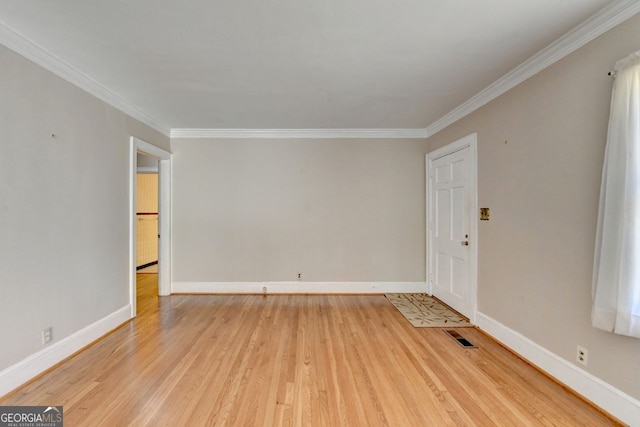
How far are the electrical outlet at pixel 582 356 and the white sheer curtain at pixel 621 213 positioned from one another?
356 millimetres

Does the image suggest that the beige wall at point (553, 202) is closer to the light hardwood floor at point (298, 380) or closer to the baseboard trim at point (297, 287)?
the light hardwood floor at point (298, 380)

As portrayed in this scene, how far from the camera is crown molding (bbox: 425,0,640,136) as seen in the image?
1.75 meters

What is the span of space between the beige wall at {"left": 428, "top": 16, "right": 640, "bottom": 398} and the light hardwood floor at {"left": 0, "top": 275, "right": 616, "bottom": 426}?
39 centimetres

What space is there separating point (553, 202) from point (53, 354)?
428 centimetres

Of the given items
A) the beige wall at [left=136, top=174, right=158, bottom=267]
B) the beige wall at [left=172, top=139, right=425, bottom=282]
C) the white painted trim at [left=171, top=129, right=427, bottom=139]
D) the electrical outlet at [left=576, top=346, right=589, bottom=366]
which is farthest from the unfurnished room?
the beige wall at [left=136, top=174, right=158, bottom=267]

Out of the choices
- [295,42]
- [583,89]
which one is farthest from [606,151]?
[295,42]

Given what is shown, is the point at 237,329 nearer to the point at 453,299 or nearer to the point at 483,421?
the point at 483,421

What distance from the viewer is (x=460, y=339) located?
2.91 meters

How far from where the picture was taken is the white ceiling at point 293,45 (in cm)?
177

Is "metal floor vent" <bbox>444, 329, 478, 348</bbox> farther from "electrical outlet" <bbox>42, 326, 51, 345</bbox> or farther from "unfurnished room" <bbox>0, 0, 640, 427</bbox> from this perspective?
"electrical outlet" <bbox>42, 326, 51, 345</bbox>

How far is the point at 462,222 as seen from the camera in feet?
11.7

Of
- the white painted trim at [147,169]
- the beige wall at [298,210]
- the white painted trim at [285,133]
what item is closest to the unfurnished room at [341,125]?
the white painted trim at [285,133]

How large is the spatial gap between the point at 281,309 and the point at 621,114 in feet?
12.0

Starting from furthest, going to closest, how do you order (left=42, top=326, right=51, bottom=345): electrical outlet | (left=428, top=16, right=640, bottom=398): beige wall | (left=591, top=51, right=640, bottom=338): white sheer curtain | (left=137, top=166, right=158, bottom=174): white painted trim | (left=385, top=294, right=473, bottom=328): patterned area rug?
(left=137, top=166, right=158, bottom=174): white painted trim → (left=385, top=294, right=473, bottom=328): patterned area rug → (left=42, top=326, right=51, bottom=345): electrical outlet → (left=428, top=16, right=640, bottom=398): beige wall → (left=591, top=51, right=640, bottom=338): white sheer curtain
